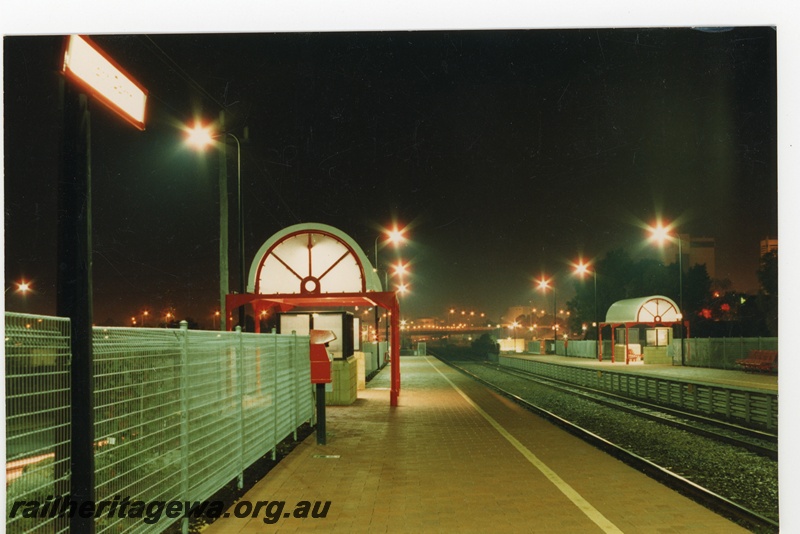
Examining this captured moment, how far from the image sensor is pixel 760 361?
3188 cm

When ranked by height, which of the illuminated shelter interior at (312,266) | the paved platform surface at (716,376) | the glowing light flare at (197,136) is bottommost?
the paved platform surface at (716,376)

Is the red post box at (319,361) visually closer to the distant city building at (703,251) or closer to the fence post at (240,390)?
the fence post at (240,390)

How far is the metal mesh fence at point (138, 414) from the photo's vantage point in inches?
157

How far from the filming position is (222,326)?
15.1 meters

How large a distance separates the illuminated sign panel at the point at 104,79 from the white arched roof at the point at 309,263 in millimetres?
12817

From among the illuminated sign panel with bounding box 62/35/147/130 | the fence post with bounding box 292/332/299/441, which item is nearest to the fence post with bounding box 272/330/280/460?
the fence post with bounding box 292/332/299/441

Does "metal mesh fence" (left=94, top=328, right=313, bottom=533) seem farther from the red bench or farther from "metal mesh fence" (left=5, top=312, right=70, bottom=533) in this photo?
the red bench

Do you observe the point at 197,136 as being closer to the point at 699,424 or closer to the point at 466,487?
the point at 466,487

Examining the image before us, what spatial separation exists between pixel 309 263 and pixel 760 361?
2308 cm

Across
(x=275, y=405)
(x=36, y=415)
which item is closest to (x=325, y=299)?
(x=275, y=405)

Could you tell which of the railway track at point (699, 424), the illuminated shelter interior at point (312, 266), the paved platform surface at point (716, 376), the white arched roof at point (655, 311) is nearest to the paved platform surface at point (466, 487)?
the railway track at point (699, 424)

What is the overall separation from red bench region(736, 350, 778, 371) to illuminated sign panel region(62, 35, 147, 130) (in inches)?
1215

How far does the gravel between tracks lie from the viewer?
9.08m

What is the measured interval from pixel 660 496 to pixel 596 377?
21.4 meters
